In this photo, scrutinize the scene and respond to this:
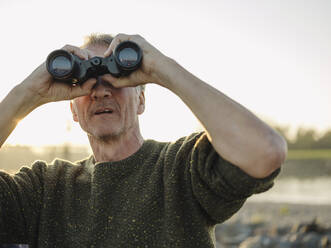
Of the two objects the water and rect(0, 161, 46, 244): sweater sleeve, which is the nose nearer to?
rect(0, 161, 46, 244): sweater sleeve

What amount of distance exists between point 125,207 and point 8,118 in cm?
69

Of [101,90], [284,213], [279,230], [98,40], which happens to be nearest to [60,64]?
[101,90]

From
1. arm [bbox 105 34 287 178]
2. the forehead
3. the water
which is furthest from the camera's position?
the water

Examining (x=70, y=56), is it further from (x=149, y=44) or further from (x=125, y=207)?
(x=125, y=207)

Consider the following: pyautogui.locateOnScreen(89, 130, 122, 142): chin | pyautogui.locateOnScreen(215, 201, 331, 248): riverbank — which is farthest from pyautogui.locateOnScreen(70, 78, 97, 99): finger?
pyautogui.locateOnScreen(215, 201, 331, 248): riverbank

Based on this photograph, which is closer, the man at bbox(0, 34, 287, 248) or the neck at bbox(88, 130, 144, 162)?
the man at bbox(0, 34, 287, 248)

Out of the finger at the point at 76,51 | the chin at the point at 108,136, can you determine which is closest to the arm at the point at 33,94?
the finger at the point at 76,51

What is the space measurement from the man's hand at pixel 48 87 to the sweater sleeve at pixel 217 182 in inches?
25.2

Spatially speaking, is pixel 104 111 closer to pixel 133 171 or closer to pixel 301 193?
pixel 133 171

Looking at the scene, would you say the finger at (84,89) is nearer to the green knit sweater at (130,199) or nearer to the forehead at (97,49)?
the forehead at (97,49)

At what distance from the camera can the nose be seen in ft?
6.50

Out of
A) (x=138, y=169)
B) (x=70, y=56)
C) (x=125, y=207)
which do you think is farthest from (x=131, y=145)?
(x=70, y=56)

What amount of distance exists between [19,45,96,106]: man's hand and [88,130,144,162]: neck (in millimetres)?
265

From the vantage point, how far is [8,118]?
190 cm
